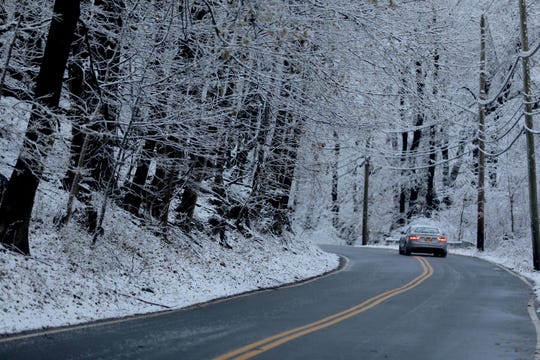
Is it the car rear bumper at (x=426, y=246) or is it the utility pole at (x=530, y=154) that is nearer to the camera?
the utility pole at (x=530, y=154)

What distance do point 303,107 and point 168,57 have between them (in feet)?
10.6

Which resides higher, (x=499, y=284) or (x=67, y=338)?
(x=499, y=284)

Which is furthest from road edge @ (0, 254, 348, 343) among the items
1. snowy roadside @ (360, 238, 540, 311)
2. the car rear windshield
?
the car rear windshield

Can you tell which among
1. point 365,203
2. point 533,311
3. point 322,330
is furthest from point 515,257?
point 322,330

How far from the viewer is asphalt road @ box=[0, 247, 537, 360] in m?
9.09

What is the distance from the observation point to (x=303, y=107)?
16.9 meters

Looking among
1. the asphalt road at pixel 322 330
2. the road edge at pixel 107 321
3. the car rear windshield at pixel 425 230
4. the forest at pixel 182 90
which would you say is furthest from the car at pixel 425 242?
the road edge at pixel 107 321

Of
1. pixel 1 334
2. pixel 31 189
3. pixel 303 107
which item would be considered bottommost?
pixel 1 334

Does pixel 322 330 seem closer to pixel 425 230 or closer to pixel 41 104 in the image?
pixel 41 104

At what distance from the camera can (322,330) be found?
11414 mm

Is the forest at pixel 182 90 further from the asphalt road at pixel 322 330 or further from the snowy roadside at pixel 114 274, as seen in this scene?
the asphalt road at pixel 322 330

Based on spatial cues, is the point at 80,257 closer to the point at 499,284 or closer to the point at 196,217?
the point at 196,217

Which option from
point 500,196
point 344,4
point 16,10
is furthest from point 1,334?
point 500,196

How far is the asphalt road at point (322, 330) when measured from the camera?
909 cm
